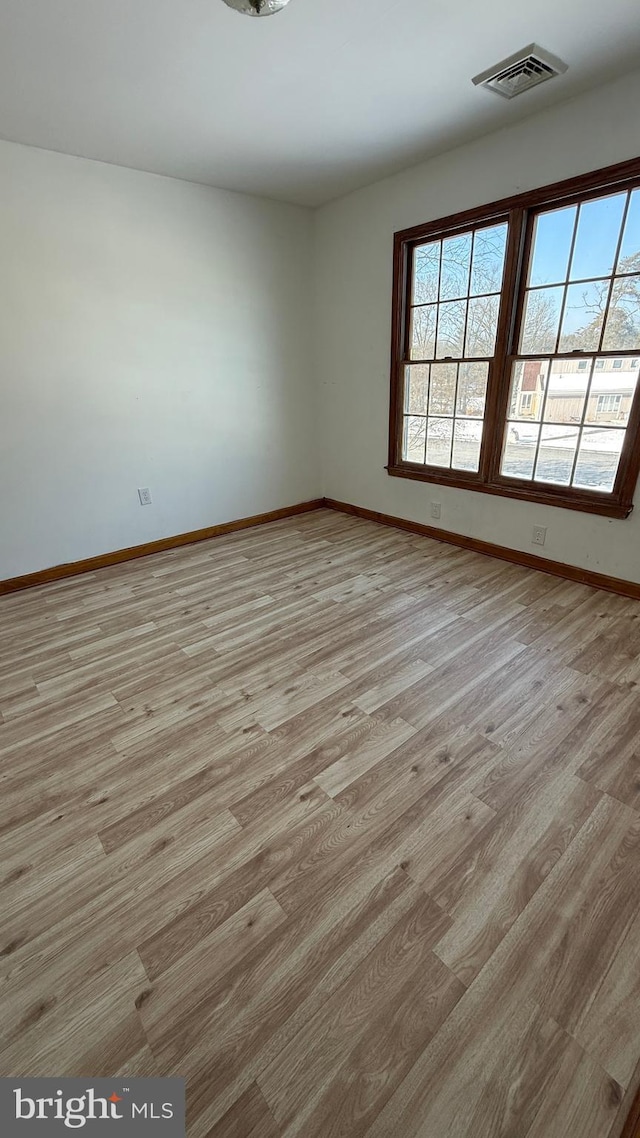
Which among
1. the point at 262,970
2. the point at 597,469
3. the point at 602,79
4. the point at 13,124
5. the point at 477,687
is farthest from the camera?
the point at 597,469

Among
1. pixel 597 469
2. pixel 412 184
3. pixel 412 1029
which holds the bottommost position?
pixel 412 1029

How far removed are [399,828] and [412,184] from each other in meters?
3.93

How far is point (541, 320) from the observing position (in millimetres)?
2838

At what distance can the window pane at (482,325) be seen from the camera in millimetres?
3033

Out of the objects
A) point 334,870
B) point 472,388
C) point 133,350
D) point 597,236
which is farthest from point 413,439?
point 334,870

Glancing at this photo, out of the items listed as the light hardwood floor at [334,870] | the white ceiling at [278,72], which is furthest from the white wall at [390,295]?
the light hardwood floor at [334,870]

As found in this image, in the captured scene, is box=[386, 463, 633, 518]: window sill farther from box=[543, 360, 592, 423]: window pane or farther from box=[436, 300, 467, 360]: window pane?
box=[436, 300, 467, 360]: window pane

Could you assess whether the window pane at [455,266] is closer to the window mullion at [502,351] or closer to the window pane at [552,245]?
the window mullion at [502,351]

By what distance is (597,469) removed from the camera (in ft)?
9.17

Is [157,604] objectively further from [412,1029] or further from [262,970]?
[412,1029]

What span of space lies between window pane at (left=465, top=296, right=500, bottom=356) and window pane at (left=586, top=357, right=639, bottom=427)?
2.38ft

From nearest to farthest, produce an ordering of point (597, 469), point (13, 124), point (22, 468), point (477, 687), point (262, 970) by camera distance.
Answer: point (262, 970) < point (477, 687) < point (13, 124) < point (597, 469) < point (22, 468)

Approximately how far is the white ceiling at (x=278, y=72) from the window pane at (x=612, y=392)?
1318 mm

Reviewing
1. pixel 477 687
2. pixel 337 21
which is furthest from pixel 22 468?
pixel 477 687
